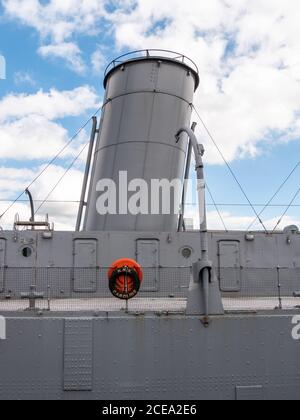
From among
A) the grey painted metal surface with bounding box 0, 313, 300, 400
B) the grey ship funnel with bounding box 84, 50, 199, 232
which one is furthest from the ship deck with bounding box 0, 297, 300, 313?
the grey ship funnel with bounding box 84, 50, 199, 232

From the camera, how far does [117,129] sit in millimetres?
11922

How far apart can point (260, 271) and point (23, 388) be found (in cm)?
544

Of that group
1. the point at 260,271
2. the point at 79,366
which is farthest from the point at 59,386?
the point at 260,271

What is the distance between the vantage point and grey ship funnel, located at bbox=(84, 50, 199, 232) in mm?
11102

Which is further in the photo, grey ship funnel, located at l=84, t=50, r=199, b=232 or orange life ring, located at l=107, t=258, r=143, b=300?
grey ship funnel, located at l=84, t=50, r=199, b=232

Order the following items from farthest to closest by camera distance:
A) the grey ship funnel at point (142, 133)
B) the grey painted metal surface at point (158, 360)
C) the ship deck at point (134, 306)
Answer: the grey ship funnel at point (142, 133) → the ship deck at point (134, 306) → the grey painted metal surface at point (158, 360)

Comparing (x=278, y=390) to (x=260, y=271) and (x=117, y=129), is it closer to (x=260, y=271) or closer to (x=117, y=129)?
(x=260, y=271)

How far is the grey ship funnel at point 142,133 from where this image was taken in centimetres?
1110

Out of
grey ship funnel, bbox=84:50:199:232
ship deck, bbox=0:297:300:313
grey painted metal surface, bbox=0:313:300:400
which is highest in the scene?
grey ship funnel, bbox=84:50:199:232

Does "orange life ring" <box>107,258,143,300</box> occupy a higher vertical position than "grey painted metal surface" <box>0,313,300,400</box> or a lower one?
higher

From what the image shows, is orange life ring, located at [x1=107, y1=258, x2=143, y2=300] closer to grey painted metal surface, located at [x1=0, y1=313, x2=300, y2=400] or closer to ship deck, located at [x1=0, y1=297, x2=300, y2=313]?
ship deck, located at [x1=0, y1=297, x2=300, y2=313]

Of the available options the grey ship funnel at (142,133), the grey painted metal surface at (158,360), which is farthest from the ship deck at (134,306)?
the grey ship funnel at (142,133)

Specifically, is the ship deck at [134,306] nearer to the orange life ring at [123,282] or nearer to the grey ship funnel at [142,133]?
the orange life ring at [123,282]

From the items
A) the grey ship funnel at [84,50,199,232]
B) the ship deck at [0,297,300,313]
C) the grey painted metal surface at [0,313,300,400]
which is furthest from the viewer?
the grey ship funnel at [84,50,199,232]
